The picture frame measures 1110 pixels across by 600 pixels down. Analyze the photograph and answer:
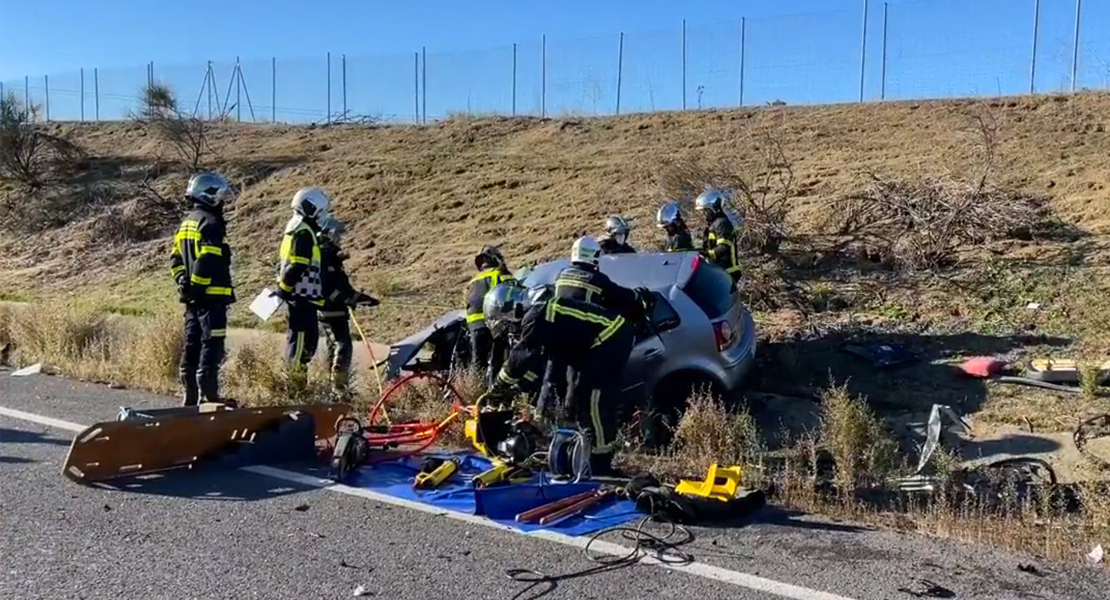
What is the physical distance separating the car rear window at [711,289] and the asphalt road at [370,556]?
7.94 feet

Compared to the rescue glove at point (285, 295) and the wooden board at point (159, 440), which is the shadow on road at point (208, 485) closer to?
the wooden board at point (159, 440)

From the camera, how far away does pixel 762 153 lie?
19.5m

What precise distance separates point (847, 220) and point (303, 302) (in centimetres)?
816

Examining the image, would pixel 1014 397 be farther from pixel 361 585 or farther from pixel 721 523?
pixel 361 585

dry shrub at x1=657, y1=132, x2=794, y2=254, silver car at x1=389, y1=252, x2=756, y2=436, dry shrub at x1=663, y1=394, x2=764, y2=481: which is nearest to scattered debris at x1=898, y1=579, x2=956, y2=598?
dry shrub at x1=663, y1=394, x2=764, y2=481

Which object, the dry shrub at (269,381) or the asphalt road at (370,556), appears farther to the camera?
the dry shrub at (269,381)

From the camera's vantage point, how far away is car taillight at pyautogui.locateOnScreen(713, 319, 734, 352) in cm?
752

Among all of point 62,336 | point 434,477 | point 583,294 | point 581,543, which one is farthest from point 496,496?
point 62,336

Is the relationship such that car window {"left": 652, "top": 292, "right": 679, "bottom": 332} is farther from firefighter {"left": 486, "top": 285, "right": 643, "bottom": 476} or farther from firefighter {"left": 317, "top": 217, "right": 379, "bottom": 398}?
firefighter {"left": 317, "top": 217, "right": 379, "bottom": 398}

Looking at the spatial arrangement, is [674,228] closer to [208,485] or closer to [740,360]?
[740,360]

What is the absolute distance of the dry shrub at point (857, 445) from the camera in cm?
623

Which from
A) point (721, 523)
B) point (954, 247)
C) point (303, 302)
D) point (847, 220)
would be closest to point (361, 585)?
point (721, 523)

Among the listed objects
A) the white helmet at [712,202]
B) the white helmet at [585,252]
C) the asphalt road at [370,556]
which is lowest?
the asphalt road at [370,556]

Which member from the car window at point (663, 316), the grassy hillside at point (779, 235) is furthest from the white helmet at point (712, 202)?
the car window at point (663, 316)
